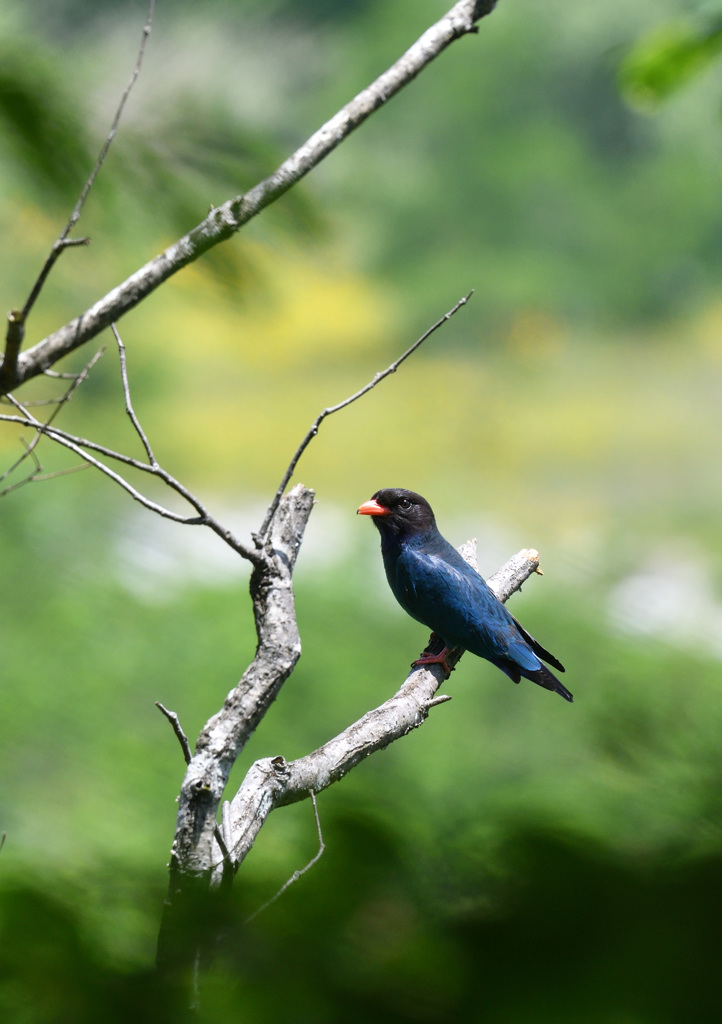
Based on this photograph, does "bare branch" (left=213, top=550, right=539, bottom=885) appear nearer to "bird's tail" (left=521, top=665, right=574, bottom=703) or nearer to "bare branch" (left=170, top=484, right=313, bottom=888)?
"bare branch" (left=170, top=484, right=313, bottom=888)

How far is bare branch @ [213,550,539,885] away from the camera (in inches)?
31.5

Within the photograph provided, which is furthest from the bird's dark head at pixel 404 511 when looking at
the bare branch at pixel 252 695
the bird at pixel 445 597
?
the bare branch at pixel 252 695

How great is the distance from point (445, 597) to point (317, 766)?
0.54m

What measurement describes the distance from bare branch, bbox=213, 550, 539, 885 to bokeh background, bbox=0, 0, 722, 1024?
88mm

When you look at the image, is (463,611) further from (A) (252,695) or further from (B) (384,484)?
(B) (384,484)

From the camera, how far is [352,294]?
6.84 metres

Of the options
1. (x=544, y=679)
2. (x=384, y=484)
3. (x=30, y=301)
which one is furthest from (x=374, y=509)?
(x=384, y=484)

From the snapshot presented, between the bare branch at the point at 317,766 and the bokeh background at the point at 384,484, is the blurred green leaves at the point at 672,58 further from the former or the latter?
the bare branch at the point at 317,766

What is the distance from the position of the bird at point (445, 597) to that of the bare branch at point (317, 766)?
0.16 m

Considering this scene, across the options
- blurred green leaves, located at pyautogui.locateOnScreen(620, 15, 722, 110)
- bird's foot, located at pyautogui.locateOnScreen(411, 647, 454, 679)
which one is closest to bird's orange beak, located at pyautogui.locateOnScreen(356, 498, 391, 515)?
bird's foot, located at pyautogui.locateOnScreen(411, 647, 454, 679)

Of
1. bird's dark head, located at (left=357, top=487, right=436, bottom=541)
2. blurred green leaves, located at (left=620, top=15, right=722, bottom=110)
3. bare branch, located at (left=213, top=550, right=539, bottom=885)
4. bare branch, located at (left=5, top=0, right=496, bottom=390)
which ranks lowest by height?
bare branch, located at (left=213, top=550, right=539, bottom=885)

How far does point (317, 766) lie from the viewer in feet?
2.93

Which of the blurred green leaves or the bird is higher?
the blurred green leaves

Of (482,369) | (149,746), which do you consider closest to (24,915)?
(149,746)
